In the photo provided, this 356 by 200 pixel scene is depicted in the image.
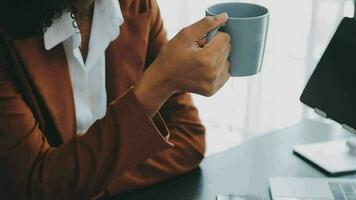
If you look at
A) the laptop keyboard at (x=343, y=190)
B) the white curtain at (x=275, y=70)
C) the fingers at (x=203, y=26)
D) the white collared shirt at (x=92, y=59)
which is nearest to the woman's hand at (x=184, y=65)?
the fingers at (x=203, y=26)

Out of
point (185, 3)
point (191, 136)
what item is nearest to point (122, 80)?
point (191, 136)

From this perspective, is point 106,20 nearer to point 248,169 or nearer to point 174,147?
point 174,147

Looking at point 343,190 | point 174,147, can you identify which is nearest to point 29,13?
point 174,147

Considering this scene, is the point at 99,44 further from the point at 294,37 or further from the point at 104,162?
the point at 294,37

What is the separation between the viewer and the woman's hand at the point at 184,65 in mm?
782

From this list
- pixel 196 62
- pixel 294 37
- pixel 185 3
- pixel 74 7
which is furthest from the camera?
pixel 185 3

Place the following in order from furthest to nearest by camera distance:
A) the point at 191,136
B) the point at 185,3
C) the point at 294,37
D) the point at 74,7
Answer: the point at 185,3 < the point at 294,37 < the point at 191,136 < the point at 74,7

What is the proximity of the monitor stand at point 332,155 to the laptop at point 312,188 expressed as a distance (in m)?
0.04

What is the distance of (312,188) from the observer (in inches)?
35.0

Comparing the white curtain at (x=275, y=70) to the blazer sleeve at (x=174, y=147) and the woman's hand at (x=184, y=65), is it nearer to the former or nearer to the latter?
the blazer sleeve at (x=174, y=147)

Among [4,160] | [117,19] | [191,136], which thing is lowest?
[191,136]

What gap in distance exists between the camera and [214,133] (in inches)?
84.0

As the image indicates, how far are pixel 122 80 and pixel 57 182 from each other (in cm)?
26

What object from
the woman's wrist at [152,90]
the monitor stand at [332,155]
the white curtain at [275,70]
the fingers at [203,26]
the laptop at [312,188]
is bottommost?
the white curtain at [275,70]
